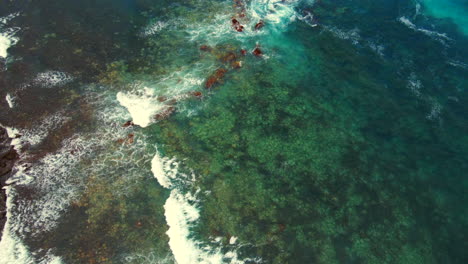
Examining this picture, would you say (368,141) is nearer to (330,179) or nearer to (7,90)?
(330,179)

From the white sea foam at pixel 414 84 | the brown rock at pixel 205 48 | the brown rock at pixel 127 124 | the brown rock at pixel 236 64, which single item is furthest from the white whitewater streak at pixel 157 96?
the white sea foam at pixel 414 84

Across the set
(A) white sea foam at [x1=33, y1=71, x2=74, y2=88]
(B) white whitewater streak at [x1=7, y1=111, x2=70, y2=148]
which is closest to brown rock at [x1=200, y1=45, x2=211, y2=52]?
(A) white sea foam at [x1=33, y1=71, x2=74, y2=88]

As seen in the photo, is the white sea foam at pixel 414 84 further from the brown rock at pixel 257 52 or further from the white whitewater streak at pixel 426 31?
the brown rock at pixel 257 52

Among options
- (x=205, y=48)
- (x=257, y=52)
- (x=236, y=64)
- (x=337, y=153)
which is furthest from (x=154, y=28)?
(x=337, y=153)

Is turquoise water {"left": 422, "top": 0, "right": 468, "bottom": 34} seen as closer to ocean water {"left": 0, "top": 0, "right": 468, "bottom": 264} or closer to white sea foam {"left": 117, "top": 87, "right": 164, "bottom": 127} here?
ocean water {"left": 0, "top": 0, "right": 468, "bottom": 264}

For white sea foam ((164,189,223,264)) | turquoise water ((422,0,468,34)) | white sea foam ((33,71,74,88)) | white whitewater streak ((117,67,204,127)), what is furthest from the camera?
turquoise water ((422,0,468,34))

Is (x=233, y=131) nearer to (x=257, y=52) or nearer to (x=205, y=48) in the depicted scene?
(x=257, y=52)

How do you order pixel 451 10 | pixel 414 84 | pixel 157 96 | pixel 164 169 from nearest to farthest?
pixel 164 169 < pixel 157 96 < pixel 414 84 < pixel 451 10

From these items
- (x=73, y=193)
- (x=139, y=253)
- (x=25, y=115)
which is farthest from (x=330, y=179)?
(x=25, y=115)

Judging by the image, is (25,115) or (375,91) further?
(375,91)
